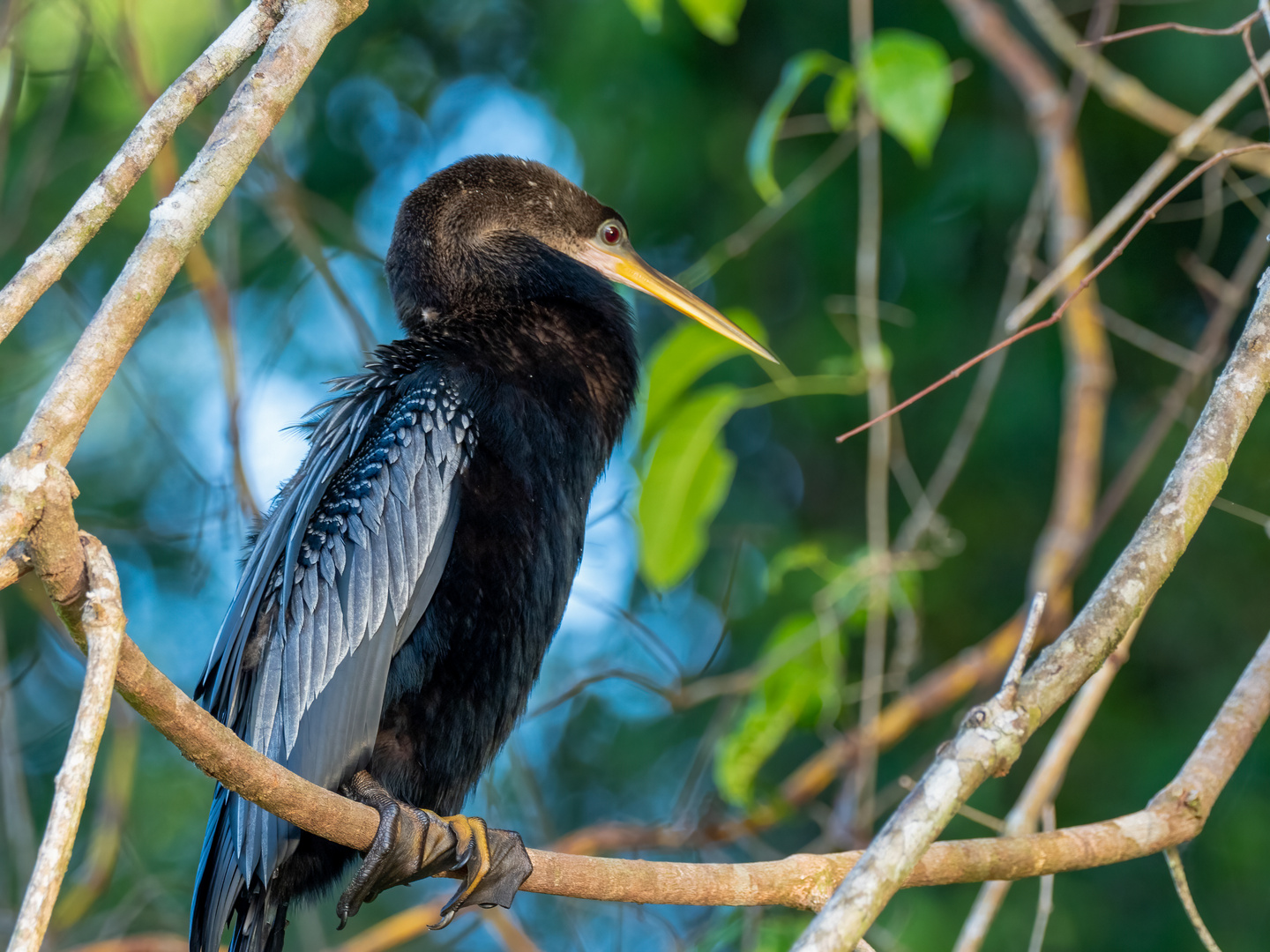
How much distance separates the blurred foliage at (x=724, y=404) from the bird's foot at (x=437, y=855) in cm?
97

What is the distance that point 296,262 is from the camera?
4.31m

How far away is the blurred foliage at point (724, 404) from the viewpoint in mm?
2904

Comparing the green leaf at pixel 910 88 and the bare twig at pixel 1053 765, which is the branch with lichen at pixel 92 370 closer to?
the green leaf at pixel 910 88

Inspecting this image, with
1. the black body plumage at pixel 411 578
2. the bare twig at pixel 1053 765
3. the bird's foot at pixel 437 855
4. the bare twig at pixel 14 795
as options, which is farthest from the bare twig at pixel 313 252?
the bare twig at pixel 1053 765

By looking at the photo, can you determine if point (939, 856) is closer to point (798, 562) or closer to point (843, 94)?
point (798, 562)

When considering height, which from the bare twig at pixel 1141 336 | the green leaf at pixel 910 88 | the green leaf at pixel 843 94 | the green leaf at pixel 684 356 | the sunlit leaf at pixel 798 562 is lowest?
the sunlit leaf at pixel 798 562

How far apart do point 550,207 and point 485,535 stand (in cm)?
97

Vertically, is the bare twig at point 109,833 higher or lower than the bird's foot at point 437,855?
higher

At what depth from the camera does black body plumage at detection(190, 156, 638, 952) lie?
1.87m

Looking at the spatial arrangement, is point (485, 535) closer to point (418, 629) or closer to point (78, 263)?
point (418, 629)

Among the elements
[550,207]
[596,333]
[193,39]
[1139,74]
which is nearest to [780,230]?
[1139,74]

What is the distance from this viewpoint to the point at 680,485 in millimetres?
2705

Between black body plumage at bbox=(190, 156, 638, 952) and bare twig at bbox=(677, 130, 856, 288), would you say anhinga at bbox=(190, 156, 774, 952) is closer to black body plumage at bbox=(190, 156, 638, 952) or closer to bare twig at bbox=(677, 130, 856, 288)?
black body plumage at bbox=(190, 156, 638, 952)

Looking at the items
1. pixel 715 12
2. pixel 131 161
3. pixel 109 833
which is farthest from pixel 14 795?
pixel 715 12
